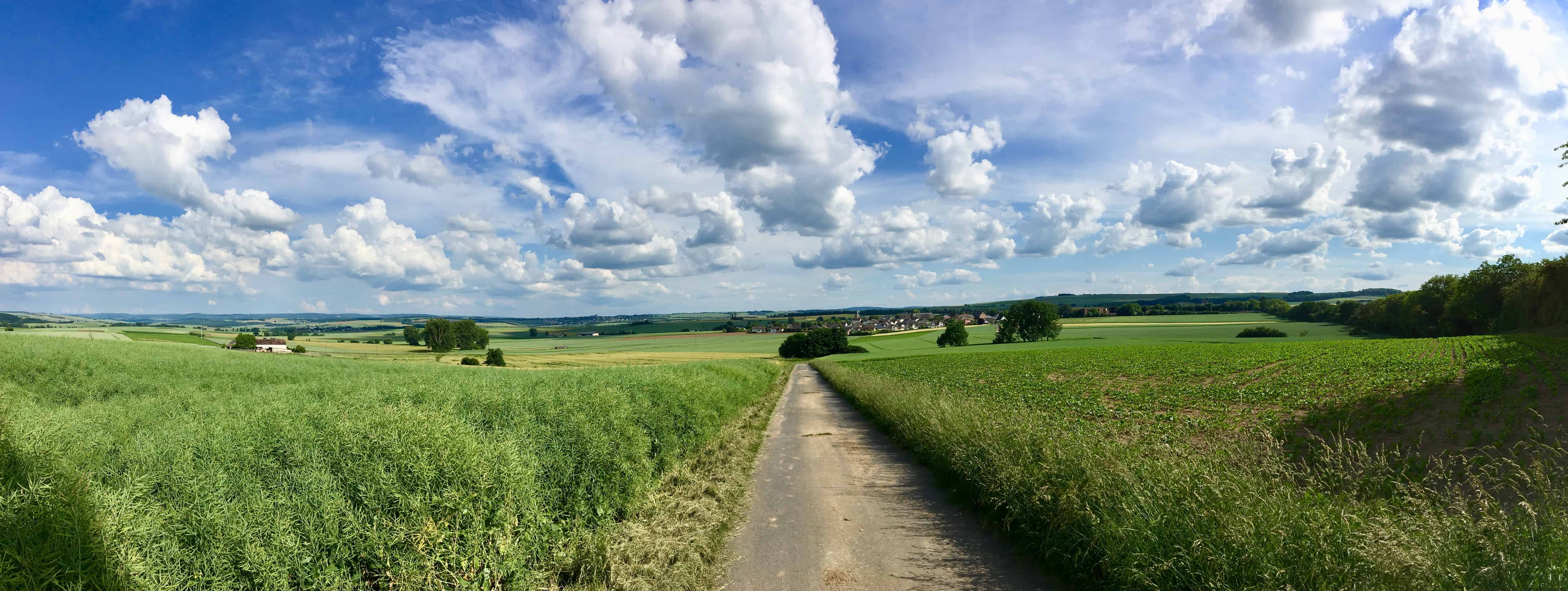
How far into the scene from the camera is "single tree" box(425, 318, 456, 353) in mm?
84750

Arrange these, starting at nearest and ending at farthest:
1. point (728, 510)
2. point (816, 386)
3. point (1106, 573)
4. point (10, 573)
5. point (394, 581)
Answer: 1. point (10, 573)
2. point (394, 581)
3. point (1106, 573)
4. point (728, 510)
5. point (816, 386)

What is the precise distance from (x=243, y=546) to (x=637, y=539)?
4222 mm

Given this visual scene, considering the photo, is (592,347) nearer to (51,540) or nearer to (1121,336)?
(1121,336)

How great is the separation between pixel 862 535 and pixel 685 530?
105 inches

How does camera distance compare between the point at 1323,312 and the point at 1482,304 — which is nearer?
the point at 1482,304

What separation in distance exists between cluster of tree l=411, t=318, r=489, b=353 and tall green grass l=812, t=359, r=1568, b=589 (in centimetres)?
9043

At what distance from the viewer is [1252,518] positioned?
5.53 metres

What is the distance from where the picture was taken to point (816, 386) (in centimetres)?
4119

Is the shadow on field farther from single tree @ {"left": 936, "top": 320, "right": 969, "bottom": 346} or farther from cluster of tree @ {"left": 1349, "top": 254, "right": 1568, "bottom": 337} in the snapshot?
single tree @ {"left": 936, "top": 320, "right": 969, "bottom": 346}

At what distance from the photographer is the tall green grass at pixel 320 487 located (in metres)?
3.89

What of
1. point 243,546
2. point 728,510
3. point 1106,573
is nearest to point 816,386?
point 728,510

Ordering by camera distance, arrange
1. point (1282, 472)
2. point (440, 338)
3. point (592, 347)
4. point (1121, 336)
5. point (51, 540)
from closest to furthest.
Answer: point (51, 540) < point (1282, 472) < point (1121, 336) < point (440, 338) < point (592, 347)

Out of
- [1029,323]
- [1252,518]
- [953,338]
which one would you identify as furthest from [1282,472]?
[1029,323]

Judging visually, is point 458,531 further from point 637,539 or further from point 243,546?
point 637,539
